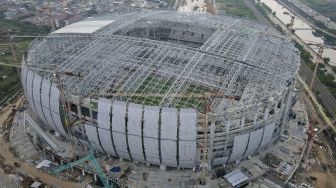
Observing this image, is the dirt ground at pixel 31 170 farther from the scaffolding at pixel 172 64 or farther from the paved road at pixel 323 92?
the paved road at pixel 323 92

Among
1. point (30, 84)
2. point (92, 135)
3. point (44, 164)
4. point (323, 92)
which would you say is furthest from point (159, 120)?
point (323, 92)

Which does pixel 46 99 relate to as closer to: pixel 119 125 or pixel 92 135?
pixel 92 135

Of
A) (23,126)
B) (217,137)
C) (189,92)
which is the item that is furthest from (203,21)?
(23,126)

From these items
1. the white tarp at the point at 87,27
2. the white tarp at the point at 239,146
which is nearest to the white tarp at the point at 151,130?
the white tarp at the point at 239,146

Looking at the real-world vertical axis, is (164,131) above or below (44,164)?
above

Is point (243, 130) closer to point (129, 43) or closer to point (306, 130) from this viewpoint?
point (306, 130)

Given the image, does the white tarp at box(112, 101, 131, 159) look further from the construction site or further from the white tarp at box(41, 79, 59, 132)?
the white tarp at box(41, 79, 59, 132)

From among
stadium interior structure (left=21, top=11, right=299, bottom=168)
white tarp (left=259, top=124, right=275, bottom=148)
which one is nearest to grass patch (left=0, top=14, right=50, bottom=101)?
stadium interior structure (left=21, top=11, right=299, bottom=168)
